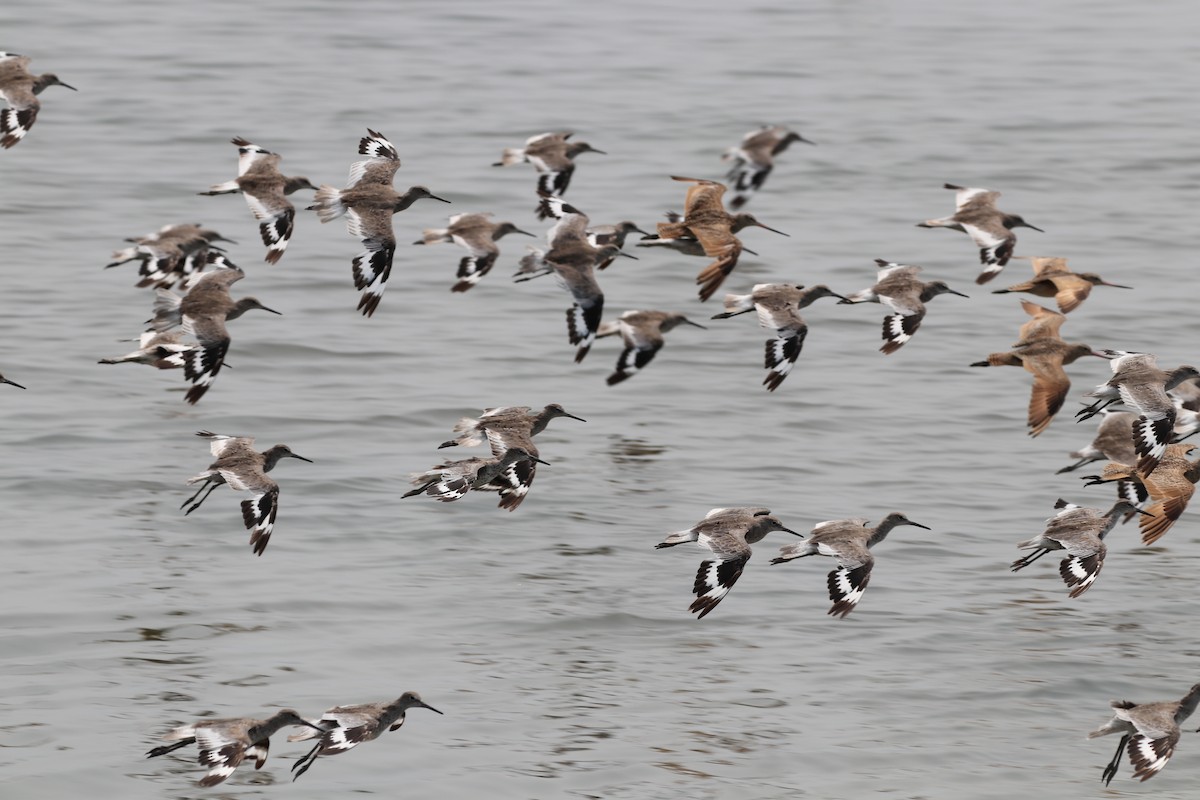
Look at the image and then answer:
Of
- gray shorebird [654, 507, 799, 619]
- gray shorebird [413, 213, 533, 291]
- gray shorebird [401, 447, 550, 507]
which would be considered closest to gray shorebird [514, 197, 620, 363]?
gray shorebird [413, 213, 533, 291]

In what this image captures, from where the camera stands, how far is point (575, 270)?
16172 mm

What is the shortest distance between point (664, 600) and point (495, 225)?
15.7 feet

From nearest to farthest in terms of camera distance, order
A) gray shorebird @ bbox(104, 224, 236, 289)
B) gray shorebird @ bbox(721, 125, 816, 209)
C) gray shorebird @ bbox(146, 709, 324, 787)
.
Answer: gray shorebird @ bbox(146, 709, 324, 787) < gray shorebird @ bbox(104, 224, 236, 289) < gray shorebird @ bbox(721, 125, 816, 209)

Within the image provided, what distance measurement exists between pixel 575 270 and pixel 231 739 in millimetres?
5972

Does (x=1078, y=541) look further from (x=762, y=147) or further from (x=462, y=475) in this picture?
(x=762, y=147)

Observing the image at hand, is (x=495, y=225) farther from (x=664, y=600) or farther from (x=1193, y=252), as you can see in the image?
(x=1193, y=252)

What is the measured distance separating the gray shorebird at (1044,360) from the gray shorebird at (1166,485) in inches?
22.8

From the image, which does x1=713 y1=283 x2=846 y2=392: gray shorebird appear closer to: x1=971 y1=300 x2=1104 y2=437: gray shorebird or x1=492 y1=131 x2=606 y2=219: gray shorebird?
x1=971 y1=300 x2=1104 y2=437: gray shorebird

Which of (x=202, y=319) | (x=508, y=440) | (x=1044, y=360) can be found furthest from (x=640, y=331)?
(x=202, y=319)

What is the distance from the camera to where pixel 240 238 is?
78.9 ft

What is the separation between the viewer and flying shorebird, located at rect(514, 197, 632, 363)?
52.9 ft

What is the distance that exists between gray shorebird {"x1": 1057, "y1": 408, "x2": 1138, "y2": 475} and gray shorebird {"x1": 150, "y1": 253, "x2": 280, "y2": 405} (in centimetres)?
595

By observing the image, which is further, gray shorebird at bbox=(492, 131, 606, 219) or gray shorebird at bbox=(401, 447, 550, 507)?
gray shorebird at bbox=(492, 131, 606, 219)

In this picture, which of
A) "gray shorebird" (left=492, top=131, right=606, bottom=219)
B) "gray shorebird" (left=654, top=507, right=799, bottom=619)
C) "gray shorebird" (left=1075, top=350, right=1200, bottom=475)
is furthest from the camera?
"gray shorebird" (left=492, top=131, right=606, bottom=219)
